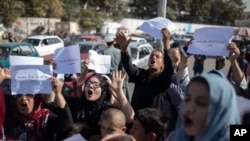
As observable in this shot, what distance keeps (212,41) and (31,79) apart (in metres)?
1.76

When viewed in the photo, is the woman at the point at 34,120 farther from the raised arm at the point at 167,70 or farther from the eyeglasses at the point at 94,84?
the raised arm at the point at 167,70

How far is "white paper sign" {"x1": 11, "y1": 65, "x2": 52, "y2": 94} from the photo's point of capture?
319 cm

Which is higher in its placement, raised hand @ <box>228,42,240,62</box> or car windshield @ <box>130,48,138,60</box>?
raised hand @ <box>228,42,240,62</box>

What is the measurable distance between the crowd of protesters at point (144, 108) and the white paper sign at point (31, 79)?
0.06 meters

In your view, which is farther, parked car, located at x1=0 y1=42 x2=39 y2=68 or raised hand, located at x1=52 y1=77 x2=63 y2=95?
parked car, located at x1=0 y1=42 x2=39 y2=68

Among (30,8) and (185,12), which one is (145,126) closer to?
(30,8)

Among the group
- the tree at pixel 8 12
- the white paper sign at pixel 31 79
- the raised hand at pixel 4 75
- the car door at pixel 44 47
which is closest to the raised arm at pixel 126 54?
the white paper sign at pixel 31 79

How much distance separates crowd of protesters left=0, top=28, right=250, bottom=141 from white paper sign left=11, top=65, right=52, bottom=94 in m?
0.06

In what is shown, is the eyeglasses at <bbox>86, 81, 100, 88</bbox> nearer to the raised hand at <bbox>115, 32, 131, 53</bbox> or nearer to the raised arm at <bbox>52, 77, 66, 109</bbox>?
the raised arm at <bbox>52, 77, 66, 109</bbox>

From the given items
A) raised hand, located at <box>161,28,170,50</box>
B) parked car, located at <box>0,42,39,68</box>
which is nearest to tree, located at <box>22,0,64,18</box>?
parked car, located at <box>0,42,39,68</box>

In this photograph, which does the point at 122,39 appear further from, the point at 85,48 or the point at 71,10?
the point at 71,10

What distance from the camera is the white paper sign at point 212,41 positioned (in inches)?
145

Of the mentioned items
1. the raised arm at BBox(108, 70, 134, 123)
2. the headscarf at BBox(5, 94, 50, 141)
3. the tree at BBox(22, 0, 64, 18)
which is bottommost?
the headscarf at BBox(5, 94, 50, 141)

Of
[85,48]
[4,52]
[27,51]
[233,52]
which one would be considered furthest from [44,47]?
[233,52]
